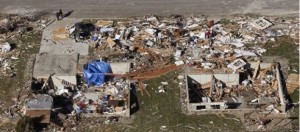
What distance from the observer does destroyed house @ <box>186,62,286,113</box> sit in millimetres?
26891

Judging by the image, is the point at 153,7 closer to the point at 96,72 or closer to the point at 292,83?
the point at 96,72

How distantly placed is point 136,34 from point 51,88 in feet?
18.3

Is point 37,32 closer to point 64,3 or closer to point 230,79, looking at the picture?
point 64,3

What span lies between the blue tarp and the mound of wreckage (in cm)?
5

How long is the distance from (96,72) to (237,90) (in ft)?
21.8

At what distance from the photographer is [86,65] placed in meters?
29.2

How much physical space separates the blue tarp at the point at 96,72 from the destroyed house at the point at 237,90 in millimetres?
3910

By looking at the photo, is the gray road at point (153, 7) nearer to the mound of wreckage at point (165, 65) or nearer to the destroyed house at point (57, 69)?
the mound of wreckage at point (165, 65)

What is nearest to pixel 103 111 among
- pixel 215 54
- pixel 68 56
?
pixel 68 56

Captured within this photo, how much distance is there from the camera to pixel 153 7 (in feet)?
111

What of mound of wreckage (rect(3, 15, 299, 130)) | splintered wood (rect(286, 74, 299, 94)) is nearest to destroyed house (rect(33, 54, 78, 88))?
mound of wreckage (rect(3, 15, 299, 130))

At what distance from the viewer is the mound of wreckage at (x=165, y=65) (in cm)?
2720

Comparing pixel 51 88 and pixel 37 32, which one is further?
pixel 37 32

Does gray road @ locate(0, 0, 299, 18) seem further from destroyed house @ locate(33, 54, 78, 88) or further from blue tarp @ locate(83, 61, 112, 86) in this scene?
blue tarp @ locate(83, 61, 112, 86)
